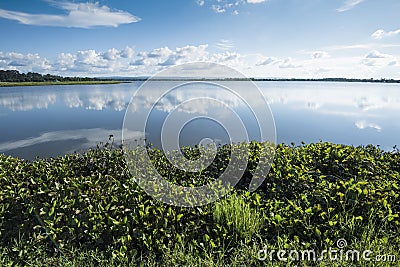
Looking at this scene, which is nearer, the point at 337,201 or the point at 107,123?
the point at 337,201

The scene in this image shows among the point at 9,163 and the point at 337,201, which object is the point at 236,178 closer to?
the point at 337,201

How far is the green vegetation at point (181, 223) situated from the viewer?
312 centimetres

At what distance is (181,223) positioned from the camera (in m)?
3.46

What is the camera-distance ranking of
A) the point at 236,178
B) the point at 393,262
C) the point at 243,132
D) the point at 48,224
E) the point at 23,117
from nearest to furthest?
the point at 393,262 < the point at 48,224 < the point at 243,132 < the point at 236,178 < the point at 23,117

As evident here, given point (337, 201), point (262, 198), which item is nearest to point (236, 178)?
point (262, 198)

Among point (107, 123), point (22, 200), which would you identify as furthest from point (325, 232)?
point (107, 123)

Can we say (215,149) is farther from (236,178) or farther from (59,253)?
(59,253)

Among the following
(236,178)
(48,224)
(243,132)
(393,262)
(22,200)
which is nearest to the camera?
(393,262)

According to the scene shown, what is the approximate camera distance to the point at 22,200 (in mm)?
3721

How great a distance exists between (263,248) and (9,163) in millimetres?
4345

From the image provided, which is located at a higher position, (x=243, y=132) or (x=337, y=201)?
(x=243, y=132)

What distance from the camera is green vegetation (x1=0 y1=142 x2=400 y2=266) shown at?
312cm

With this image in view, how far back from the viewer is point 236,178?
4699mm

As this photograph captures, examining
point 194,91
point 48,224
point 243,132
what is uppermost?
point 194,91
